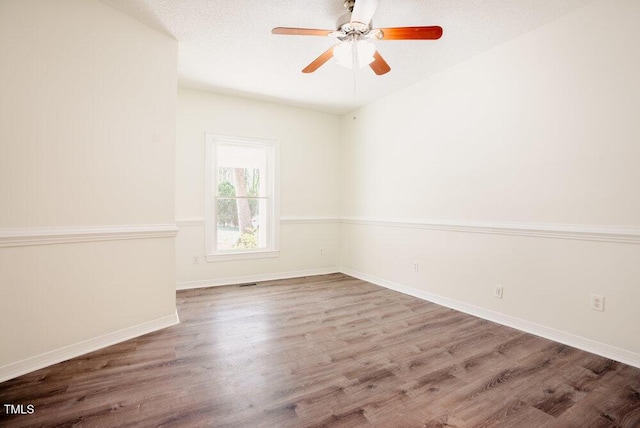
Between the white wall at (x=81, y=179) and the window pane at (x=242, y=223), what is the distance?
5.28 feet

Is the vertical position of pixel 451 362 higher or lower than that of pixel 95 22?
lower

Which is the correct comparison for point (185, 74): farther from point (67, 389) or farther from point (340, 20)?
point (67, 389)

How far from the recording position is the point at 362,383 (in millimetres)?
1986

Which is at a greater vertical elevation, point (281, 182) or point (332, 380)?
point (281, 182)

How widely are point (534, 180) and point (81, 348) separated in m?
3.99

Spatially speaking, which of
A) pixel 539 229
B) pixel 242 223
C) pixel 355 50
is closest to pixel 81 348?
pixel 242 223

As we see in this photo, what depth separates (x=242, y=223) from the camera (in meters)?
4.78

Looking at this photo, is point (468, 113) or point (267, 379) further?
point (468, 113)

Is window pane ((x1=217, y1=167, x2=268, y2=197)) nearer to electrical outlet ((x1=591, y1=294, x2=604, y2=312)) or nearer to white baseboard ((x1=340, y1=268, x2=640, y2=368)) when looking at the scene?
white baseboard ((x1=340, y1=268, x2=640, y2=368))

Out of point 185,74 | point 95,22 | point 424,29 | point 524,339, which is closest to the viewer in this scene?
point 424,29

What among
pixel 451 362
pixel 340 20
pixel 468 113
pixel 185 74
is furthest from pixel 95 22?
pixel 451 362

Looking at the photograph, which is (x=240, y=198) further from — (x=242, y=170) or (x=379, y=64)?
(x=379, y=64)

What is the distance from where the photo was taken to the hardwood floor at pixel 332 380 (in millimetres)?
1671

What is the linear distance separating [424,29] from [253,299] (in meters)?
3.21
